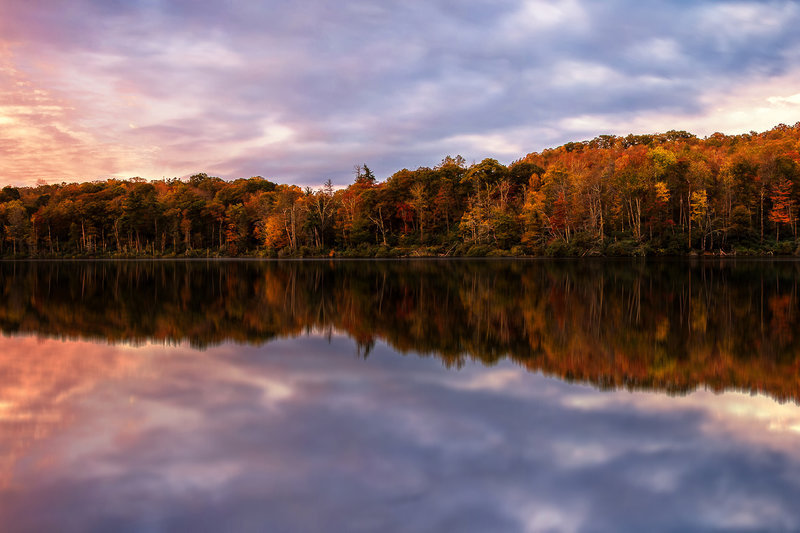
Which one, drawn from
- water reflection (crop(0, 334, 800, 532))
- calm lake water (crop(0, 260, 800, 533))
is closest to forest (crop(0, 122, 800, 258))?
calm lake water (crop(0, 260, 800, 533))

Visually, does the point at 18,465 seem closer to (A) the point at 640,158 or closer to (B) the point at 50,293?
(B) the point at 50,293

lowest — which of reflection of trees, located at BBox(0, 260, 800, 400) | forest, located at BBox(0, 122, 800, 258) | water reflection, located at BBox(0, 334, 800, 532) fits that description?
water reflection, located at BBox(0, 334, 800, 532)

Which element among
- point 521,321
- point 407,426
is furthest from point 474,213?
point 407,426

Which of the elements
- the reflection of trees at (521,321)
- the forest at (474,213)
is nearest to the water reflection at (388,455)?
the reflection of trees at (521,321)

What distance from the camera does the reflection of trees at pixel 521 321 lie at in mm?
8125

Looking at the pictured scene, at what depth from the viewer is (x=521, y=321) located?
12508mm

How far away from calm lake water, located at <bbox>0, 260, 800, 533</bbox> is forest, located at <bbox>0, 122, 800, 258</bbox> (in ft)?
140

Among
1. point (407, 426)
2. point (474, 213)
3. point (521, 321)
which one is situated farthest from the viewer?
point (474, 213)

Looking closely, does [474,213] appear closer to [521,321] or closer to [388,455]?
[521,321]

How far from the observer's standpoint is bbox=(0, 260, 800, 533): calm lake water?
398 cm

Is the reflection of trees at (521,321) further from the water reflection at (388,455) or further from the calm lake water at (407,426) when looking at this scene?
the water reflection at (388,455)

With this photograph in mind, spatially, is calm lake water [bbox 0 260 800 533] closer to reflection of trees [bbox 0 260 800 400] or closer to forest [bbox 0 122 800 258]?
reflection of trees [bbox 0 260 800 400]

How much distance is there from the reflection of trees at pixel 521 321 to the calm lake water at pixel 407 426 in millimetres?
106

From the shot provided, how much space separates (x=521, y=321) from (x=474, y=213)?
4527cm
